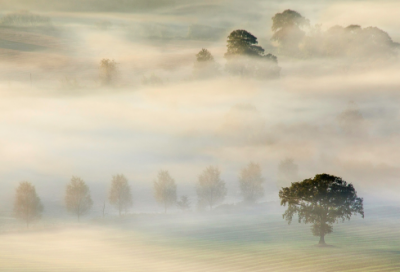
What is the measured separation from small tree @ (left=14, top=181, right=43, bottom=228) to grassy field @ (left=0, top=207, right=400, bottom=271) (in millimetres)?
12985

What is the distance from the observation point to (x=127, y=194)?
143750mm

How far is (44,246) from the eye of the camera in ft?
306

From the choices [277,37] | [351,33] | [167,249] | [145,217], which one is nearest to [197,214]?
[145,217]

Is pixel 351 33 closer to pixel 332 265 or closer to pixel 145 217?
pixel 145 217

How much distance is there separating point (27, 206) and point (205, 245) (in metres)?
52.1

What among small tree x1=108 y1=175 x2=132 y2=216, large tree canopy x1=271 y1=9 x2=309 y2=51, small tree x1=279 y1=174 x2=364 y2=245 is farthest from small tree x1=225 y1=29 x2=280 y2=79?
small tree x1=279 y1=174 x2=364 y2=245

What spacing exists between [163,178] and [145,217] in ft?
91.5

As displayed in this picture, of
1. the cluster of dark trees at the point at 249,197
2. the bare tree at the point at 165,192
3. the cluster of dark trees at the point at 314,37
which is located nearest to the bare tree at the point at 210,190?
the cluster of dark trees at the point at 249,197

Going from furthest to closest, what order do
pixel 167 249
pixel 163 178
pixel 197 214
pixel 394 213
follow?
pixel 163 178 → pixel 197 214 → pixel 394 213 → pixel 167 249

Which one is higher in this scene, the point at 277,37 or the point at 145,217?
the point at 277,37

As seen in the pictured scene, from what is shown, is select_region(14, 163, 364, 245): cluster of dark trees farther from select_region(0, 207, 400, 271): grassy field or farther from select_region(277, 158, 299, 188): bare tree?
select_region(277, 158, 299, 188): bare tree

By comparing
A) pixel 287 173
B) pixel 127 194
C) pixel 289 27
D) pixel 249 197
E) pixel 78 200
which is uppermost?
pixel 289 27

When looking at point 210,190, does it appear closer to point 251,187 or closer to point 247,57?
point 251,187

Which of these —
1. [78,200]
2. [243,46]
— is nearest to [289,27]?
[243,46]
